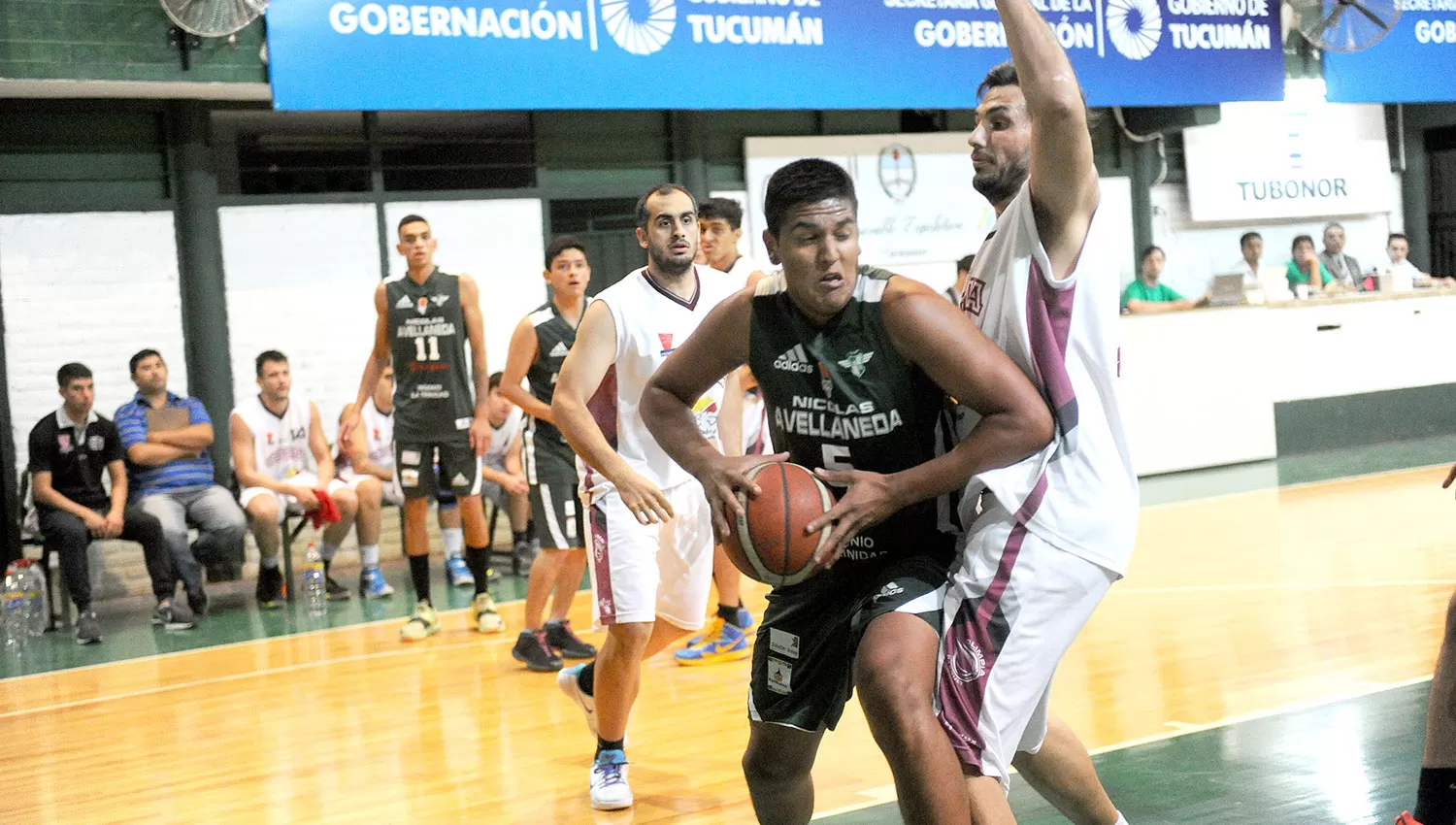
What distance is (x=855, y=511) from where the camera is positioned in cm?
302

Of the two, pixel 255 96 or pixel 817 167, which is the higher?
pixel 255 96

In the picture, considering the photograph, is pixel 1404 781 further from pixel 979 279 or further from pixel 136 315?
pixel 136 315

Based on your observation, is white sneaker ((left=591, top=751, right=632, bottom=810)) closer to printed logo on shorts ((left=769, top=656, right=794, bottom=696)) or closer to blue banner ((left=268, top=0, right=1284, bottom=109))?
printed logo on shorts ((left=769, top=656, right=794, bottom=696))

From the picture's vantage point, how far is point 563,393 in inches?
182

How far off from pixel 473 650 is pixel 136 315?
4344 mm

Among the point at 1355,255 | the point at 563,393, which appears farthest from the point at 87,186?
the point at 1355,255

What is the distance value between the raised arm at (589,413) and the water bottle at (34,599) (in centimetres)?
507

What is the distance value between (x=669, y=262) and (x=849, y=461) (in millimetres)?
1970

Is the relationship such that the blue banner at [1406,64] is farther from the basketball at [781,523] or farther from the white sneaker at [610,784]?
the basketball at [781,523]

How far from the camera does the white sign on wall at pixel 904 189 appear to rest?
12.9 meters

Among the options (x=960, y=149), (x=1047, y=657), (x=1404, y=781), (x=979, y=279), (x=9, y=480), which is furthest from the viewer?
(x=960, y=149)

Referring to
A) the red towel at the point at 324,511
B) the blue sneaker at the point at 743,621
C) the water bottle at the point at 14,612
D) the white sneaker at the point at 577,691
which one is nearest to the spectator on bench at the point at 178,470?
the red towel at the point at 324,511

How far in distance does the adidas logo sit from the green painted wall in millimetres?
7263

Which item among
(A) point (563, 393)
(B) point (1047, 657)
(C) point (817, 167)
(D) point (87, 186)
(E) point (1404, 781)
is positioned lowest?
(E) point (1404, 781)
